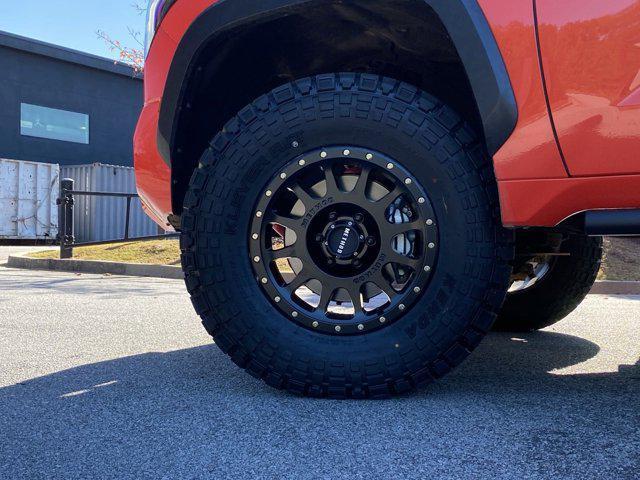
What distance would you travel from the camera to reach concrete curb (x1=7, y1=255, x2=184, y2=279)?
7934 millimetres

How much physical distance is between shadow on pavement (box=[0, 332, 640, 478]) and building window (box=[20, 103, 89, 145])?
18.6 meters

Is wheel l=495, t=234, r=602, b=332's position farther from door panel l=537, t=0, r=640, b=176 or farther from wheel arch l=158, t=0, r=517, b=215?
door panel l=537, t=0, r=640, b=176

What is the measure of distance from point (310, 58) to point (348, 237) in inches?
31.6

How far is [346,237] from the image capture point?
2.01 m

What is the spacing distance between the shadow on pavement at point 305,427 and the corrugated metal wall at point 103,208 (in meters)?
12.7

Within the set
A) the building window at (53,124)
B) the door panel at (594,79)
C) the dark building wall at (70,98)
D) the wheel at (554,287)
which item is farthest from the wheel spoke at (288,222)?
the building window at (53,124)

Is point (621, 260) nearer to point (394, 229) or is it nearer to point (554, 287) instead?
point (554, 287)

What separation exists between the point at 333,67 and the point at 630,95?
1141 mm

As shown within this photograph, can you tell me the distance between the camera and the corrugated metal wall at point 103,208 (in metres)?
14.4

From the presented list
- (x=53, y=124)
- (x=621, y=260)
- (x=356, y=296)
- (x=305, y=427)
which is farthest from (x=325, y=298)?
(x=53, y=124)

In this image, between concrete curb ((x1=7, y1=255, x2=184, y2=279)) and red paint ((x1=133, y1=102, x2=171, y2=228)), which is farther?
concrete curb ((x1=7, y1=255, x2=184, y2=279))

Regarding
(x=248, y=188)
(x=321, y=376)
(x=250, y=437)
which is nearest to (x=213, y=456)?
(x=250, y=437)

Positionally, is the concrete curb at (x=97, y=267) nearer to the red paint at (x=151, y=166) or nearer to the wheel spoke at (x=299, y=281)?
the red paint at (x=151, y=166)

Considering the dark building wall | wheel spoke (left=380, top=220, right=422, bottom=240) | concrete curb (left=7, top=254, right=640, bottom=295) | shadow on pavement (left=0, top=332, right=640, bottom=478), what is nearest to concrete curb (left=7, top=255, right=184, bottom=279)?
concrete curb (left=7, top=254, right=640, bottom=295)
